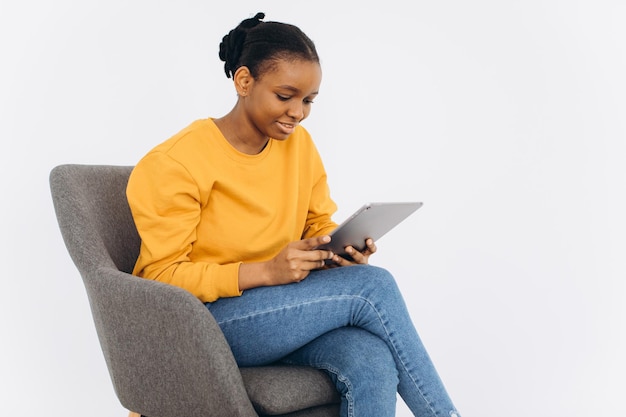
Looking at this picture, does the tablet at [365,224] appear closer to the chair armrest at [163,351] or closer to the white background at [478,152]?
the chair armrest at [163,351]

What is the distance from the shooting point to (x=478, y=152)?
10.5 ft

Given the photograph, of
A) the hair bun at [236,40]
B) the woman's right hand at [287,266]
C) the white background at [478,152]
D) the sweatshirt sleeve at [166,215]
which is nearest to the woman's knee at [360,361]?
the woman's right hand at [287,266]

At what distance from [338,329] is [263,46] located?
639 mm

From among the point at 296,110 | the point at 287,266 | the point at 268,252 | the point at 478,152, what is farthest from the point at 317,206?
the point at 478,152

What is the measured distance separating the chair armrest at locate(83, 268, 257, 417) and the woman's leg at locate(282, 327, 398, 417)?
192mm

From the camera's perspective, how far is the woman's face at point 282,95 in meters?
1.87

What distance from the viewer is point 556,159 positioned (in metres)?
3.21

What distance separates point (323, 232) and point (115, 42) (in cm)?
118

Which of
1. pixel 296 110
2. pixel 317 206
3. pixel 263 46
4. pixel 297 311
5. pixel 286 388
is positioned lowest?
pixel 286 388

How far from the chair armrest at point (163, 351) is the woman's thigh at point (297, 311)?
0.41ft

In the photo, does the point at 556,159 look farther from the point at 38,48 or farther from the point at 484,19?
the point at 38,48

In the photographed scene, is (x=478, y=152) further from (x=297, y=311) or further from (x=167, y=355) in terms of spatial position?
(x=167, y=355)

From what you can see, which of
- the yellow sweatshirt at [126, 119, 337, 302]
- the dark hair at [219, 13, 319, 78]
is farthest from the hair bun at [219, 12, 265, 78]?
the yellow sweatshirt at [126, 119, 337, 302]

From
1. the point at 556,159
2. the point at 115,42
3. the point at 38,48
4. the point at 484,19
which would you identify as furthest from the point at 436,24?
the point at 38,48
